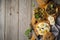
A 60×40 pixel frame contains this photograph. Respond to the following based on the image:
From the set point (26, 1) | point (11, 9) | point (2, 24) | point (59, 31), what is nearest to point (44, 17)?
point (59, 31)

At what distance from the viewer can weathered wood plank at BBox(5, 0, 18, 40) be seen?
2471 mm

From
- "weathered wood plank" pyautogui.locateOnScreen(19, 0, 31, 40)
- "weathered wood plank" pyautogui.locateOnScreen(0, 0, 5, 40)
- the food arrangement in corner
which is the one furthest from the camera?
"weathered wood plank" pyautogui.locateOnScreen(0, 0, 5, 40)

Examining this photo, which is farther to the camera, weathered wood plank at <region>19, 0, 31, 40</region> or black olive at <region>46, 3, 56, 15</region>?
weathered wood plank at <region>19, 0, 31, 40</region>

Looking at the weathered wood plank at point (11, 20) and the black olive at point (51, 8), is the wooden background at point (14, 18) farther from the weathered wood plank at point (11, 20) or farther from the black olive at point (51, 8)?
the black olive at point (51, 8)

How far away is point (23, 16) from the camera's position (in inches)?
95.4

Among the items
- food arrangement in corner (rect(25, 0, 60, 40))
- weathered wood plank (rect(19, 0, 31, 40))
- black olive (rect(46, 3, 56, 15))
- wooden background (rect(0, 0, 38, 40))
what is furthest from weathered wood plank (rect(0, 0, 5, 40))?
black olive (rect(46, 3, 56, 15))

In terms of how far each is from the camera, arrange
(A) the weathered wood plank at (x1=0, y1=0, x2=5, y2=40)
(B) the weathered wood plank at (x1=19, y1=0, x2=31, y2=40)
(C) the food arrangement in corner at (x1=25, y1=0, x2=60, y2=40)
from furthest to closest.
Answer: (A) the weathered wood plank at (x1=0, y1=0, x2=5, y2=40) < (B) the weathered wood plank at (x1=19, y1=0, x2=31, y2=40) < (C) the food arrangement in corner at (x1=25, y1=0, x2=60, y2=40)

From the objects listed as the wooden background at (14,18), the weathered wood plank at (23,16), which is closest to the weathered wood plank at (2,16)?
the wooden background at (14,18)

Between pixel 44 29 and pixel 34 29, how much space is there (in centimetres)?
19

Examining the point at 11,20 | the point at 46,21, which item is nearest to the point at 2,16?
the point at 11,20

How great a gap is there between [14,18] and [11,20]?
0.07m

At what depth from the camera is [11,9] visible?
2.50 m

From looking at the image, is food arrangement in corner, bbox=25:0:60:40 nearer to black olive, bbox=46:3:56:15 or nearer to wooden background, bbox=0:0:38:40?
black olive, bbox=46:3:56:15

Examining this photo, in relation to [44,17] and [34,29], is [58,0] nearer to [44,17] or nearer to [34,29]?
[44,17]
